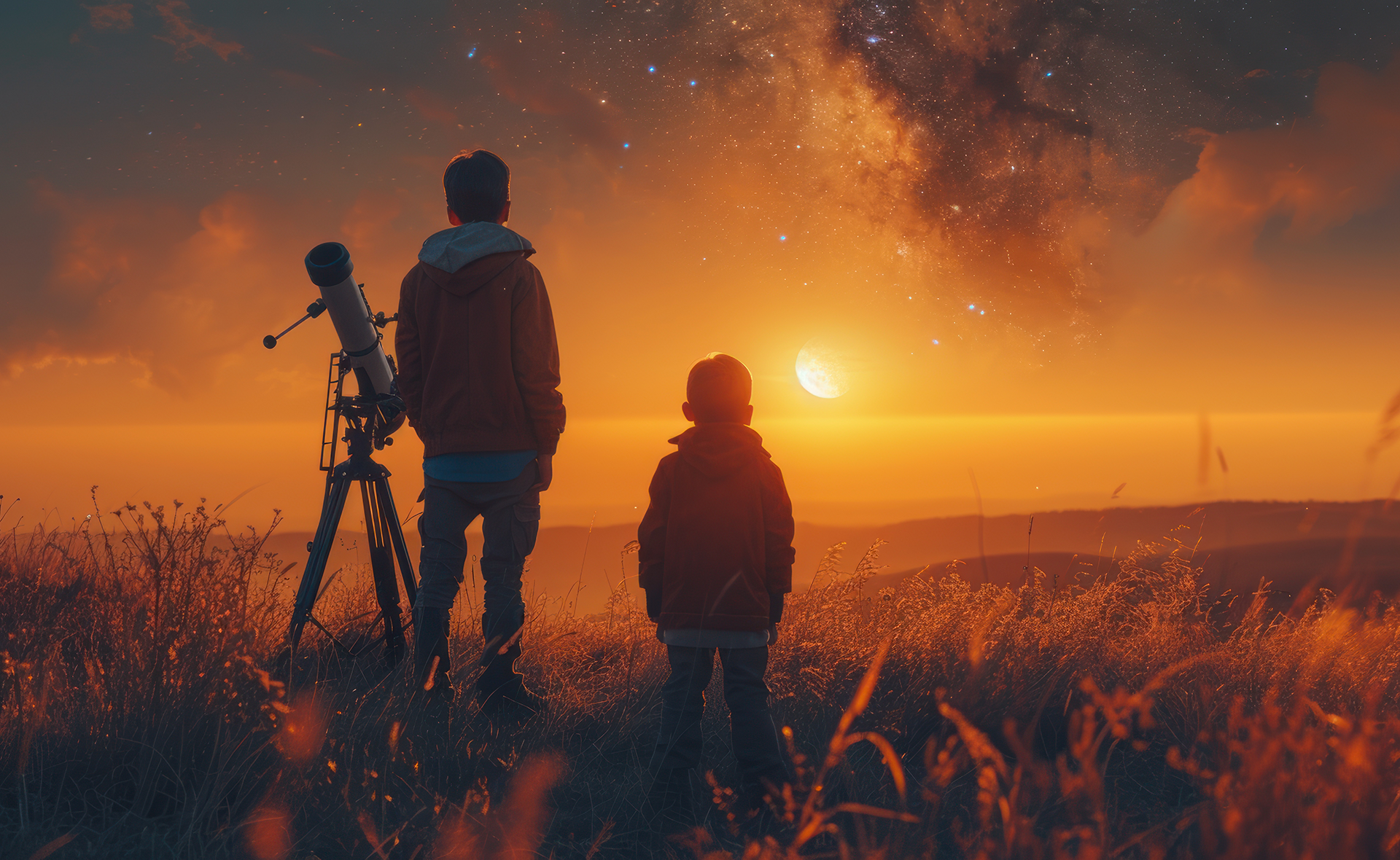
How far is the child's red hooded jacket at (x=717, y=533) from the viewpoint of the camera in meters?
2.91

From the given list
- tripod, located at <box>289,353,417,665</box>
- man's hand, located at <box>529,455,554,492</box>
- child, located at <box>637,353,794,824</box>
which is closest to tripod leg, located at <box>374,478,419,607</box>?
tripod, located at <box>289,353,417,665</box>

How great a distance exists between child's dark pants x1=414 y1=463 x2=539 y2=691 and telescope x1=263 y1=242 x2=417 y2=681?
0.47 meters

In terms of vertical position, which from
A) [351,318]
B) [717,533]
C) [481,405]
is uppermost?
[351,318]

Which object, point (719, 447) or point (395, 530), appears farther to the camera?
point (395, 530)

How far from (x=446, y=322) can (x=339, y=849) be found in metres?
2.15

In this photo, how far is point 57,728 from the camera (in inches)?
104

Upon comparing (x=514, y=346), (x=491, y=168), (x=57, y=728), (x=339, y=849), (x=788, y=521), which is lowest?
(x=339, y=849)

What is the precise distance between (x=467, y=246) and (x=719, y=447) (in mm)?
1538

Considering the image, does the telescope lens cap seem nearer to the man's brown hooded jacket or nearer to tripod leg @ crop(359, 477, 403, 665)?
the man's brown hooded jacket

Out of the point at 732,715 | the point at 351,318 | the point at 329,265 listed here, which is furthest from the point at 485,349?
the point at 732,715

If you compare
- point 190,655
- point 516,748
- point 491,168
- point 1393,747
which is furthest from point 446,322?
point 1393,747

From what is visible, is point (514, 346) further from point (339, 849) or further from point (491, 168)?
point (339, 849)

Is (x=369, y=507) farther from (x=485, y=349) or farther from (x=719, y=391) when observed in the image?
(x=719, y=391)

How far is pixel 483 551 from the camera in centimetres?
367
